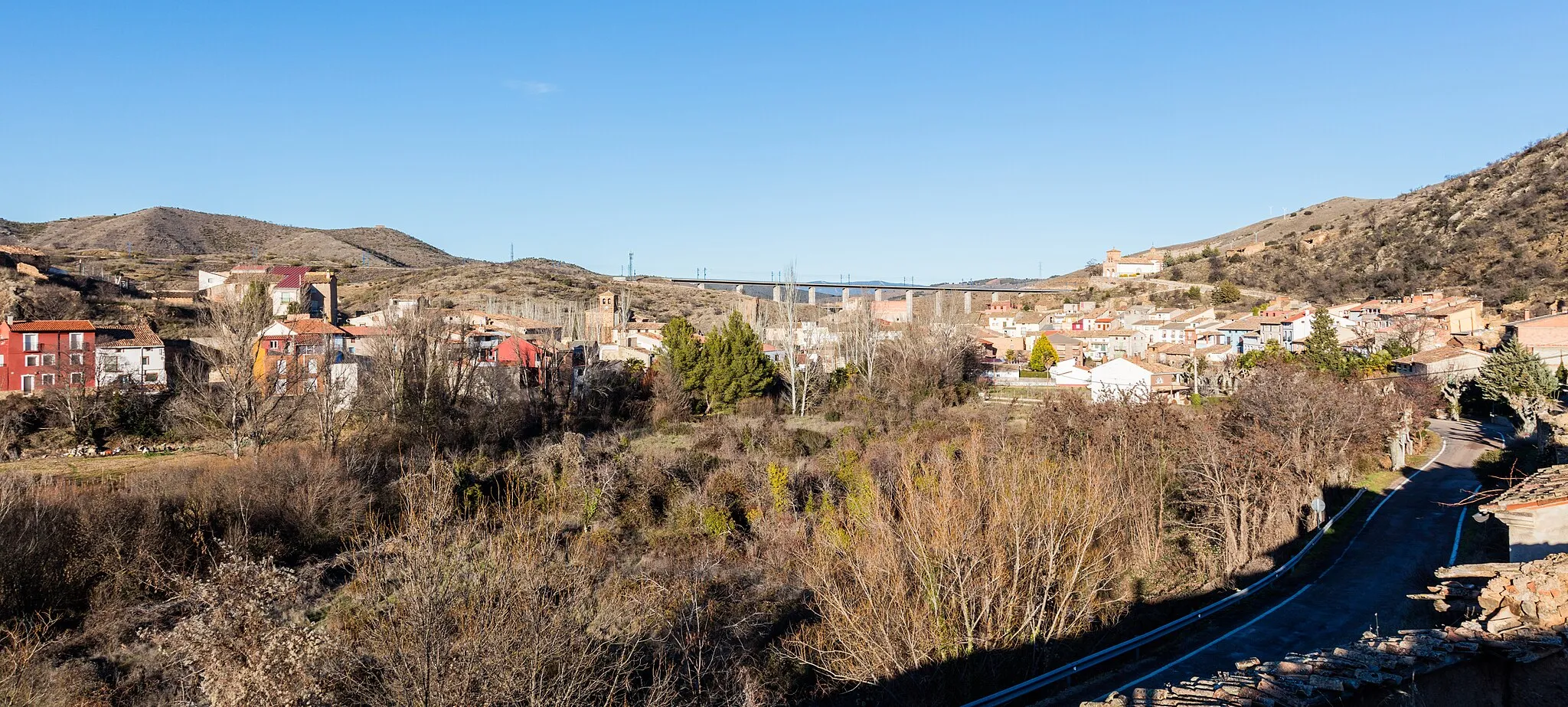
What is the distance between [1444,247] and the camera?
194 ft

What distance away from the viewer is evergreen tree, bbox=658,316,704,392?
108 ft

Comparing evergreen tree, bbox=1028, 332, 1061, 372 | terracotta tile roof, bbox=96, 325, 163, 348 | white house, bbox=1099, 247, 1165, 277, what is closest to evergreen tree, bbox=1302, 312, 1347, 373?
evergreen tree, bbox=1028, 332, 1061, 372

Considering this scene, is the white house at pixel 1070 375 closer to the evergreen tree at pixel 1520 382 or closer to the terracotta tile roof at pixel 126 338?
the evergreen tree at pixel 1520 382

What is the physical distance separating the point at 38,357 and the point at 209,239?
74.3 meters

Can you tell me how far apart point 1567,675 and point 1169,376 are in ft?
111

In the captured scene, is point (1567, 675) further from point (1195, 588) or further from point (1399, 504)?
point (1399, 504)

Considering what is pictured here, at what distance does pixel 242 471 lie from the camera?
57.2ft

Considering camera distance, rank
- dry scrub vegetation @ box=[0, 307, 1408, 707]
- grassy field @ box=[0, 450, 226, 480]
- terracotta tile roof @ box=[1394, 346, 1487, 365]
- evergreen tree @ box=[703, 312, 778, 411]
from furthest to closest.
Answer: terracotta tile roof @ box=[1394, 346, 1487, 365], evergreen tree @ box=[703, 312, 778, 411], grassy field @ box=[0, 450, 226, 480], dry scrub vegetation @ box=[0, 307, 1408, 707]

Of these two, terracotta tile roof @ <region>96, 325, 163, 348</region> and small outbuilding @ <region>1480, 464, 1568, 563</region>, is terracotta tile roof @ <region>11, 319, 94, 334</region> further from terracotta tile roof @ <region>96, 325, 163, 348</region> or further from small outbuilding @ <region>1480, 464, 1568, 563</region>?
small outbuilding @ <region>1480, 464, 1568, 563</region>

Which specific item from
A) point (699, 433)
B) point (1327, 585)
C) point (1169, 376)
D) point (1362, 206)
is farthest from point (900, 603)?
point (1362, 206)

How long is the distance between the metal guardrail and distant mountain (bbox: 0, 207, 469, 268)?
8778 cm

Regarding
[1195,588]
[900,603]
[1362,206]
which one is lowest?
[1195,588]

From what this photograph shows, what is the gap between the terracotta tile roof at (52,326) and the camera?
29.8m

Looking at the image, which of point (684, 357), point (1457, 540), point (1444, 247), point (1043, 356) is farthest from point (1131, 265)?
point (1457, 540)
